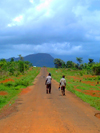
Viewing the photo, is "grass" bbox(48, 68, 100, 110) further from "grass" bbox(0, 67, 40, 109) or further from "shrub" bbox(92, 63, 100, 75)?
"shrub" bbox(92, 63, 100, 75)

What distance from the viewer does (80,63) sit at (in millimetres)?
83812

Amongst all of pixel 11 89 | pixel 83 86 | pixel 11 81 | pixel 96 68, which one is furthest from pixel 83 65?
pixel 11 89

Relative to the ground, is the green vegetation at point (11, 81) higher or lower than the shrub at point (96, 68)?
lower

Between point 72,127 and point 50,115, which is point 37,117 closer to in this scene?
point 50,115

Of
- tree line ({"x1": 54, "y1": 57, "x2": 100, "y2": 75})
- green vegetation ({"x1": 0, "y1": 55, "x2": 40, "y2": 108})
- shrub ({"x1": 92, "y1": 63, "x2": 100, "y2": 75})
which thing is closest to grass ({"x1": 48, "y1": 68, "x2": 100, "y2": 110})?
green vegetation ({"x1": 0, "y1": 55, "x2": 40, "y2": 108})

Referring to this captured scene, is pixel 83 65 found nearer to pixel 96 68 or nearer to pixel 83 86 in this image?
pixel 96 68

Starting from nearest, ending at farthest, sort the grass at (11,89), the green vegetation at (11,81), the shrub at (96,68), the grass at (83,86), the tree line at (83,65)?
the grass at (11,89) → the grass at (83,86) → the green vegetation at (11,81) → the shrub at (96,68) → the tree line at (83,65)

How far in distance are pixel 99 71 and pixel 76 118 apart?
43092mm

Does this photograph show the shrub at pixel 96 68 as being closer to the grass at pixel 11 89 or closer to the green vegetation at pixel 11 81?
the green vegetation at pixel 11 81

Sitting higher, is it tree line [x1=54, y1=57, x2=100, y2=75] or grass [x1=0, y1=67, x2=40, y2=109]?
tree line [x1=54, y1=57, x2=100, y2=75]

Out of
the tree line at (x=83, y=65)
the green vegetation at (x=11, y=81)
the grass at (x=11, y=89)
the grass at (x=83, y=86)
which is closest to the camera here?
the grass at (x=11, y=89)

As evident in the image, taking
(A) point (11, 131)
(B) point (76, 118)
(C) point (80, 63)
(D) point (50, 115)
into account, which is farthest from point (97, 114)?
(C) point (80, 63)

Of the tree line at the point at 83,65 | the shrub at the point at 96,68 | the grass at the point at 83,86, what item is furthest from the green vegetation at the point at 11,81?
the tree line at the point at 83,65

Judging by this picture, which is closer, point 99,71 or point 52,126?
point 52,126
